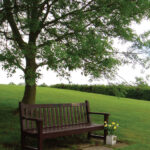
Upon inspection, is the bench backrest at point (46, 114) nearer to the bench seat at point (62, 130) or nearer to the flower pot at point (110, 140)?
the bench seat at point (62, 130)

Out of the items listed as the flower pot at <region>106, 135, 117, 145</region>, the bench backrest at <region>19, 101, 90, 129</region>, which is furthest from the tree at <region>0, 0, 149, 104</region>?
the flower pot at <region>106, 135, 117, 145</region>

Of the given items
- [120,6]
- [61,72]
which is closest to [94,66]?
[61,72]

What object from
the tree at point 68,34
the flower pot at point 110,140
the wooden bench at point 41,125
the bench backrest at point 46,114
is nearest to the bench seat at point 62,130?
the wooden bench at point 41,125

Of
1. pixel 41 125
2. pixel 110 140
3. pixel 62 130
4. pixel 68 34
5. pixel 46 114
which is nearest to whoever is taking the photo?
pixel 41 125

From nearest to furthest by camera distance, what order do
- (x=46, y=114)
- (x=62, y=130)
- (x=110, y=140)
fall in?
(x=62, y=130)
(x=46, y=114)
(x=110, y=140)

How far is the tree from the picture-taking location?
7.98 meters

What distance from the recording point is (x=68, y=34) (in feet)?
31.2

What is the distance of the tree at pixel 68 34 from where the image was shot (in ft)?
26.2

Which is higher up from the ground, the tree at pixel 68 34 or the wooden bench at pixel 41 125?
the tree at pixel 68 34

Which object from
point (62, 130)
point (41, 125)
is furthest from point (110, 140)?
point (41, 125)

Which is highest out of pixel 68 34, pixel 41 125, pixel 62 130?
pixel 68 34

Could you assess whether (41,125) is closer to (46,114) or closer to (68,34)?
(46,114)

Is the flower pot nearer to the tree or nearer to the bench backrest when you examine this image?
the bench backrest

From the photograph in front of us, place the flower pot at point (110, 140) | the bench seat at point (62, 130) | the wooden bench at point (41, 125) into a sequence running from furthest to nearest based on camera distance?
the flower pot at point (110, 140) → the bench seat at point (62, 130) → the wooden bench at point (41, 125)
